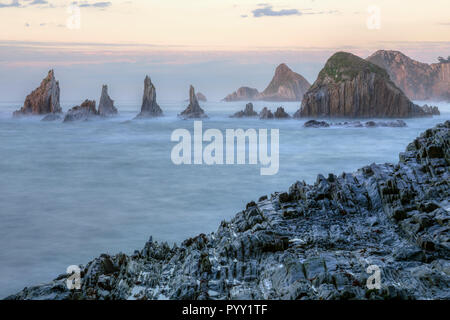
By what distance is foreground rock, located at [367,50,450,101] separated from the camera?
551 feet

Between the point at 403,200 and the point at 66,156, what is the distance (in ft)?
130

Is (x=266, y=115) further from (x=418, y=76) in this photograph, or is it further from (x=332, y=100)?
(x=418, y=76)

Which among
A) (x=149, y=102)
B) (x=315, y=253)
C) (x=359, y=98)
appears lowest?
(x=315, y=253)

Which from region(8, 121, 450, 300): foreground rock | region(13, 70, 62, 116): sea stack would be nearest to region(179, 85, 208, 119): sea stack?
region(13, 70, 62, 116): sea stack

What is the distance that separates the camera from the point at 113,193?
29.3 metres

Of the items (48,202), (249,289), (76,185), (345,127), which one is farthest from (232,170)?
(345,127)

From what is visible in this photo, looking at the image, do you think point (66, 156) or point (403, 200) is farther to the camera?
point (66, 156)

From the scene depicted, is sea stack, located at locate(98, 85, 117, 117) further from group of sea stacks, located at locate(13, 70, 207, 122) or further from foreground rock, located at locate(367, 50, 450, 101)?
foreground rock, located at locate(367, 50, 450, 101)

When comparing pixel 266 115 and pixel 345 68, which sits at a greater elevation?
pixel 345 68

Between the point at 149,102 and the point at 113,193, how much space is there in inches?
3705

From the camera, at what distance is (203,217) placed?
904 inches

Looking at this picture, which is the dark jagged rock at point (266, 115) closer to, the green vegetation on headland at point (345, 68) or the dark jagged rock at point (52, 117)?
the green vegetation on headland at point (345, 68)

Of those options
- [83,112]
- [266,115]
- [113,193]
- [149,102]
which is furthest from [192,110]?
[113,193]

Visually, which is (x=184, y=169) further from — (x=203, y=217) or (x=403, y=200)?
(x=403, y=200)
